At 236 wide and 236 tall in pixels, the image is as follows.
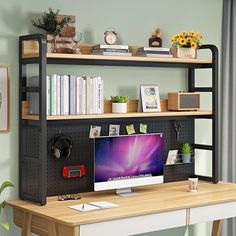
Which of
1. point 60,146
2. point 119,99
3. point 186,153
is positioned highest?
point 119,99

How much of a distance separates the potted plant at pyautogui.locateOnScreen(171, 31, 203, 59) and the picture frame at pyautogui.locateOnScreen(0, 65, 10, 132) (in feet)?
4.42

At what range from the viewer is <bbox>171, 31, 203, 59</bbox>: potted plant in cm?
472

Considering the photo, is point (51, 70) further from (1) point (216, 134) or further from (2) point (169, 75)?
(1) point (216, 134)

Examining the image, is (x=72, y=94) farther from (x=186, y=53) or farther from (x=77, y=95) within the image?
(x=186, y=53)

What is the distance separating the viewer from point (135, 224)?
385 cm

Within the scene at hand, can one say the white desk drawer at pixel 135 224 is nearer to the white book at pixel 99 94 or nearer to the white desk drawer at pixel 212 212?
the white desk drawer at pixel 212 212

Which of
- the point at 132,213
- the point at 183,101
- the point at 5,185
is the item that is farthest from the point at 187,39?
the point at 5,185

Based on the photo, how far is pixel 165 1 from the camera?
495 cm

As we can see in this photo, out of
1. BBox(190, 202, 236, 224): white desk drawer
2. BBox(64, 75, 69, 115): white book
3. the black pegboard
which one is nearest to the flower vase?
the black pegboard

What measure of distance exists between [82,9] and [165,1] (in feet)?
2.69

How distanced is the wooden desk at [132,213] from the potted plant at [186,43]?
1.03 meters

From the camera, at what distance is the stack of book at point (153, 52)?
455 centimetres

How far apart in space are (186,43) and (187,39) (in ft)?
0.11

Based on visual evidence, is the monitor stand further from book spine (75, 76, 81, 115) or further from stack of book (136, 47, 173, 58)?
stack of book (136, 47, 173, 58)
